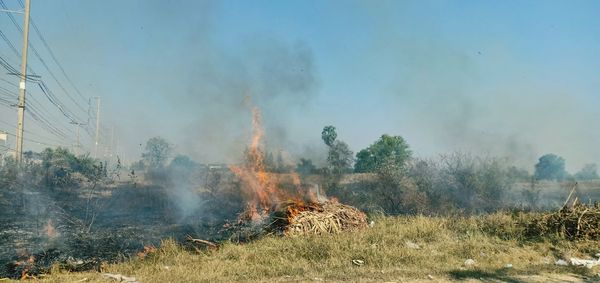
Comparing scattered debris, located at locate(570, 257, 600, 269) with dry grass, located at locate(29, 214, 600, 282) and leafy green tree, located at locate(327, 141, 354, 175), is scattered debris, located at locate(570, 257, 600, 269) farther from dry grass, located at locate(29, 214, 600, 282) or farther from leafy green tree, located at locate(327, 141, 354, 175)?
leafy green tree, located at locate(327, 141, 354, 175)

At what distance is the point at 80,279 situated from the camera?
24.0ft

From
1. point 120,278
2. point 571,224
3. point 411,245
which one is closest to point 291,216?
point 411,245

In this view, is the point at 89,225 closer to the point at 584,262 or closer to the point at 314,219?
the point at 314,219

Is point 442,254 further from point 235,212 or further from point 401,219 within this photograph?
point 235,212

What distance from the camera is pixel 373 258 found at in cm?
866

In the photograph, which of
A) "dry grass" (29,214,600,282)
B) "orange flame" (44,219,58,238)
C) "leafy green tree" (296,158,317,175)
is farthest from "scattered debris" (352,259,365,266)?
"leafy green tree" (296,158,317,175)

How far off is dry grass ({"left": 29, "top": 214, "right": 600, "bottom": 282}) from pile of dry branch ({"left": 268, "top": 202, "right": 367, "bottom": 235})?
2.72 feet

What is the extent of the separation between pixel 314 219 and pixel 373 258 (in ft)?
11.1

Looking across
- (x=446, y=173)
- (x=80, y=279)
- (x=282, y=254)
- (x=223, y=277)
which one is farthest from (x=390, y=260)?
(x=446, y=173)

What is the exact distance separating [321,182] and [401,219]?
38.3 ft

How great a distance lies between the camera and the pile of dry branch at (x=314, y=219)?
1162cm

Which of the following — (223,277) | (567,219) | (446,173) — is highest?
(446,173)

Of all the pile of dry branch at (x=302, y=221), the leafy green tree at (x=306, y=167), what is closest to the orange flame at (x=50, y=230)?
the pile of dry branch at (x=302, y=221)

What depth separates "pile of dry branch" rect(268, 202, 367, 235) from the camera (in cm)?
1162
